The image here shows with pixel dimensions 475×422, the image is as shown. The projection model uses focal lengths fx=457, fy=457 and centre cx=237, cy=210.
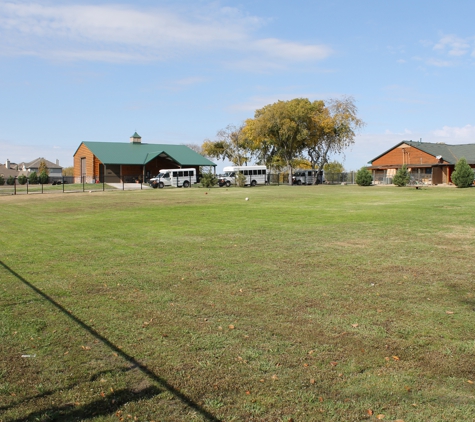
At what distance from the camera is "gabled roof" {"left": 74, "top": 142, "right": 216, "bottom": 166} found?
202 feet

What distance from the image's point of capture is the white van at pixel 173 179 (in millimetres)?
51406

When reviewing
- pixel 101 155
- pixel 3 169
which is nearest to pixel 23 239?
pixel 101 155

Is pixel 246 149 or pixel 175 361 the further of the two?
pixel 246 149

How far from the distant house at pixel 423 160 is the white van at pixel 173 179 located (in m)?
27.5

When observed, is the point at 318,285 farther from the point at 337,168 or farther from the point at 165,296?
the point at 337,168

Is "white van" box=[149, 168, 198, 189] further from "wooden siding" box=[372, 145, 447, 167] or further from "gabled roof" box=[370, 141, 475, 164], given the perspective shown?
"gabled roof" box=[370, 141, 475, 164]

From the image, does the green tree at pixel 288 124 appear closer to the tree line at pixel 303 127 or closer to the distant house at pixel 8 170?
the tree line at pixel 303 127

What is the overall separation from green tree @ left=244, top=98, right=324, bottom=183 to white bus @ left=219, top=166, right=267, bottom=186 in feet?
24.4

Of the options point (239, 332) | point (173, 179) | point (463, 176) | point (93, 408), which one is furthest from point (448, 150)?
point (93, 408)

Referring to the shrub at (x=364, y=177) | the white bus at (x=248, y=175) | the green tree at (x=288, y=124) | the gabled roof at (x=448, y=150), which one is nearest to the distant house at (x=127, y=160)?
the white bus at (x=248, y=175)

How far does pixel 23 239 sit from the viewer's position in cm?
1266

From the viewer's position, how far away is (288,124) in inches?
2430

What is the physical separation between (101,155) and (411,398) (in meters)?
61.1

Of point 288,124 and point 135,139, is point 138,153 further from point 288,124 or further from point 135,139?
point 288,124
